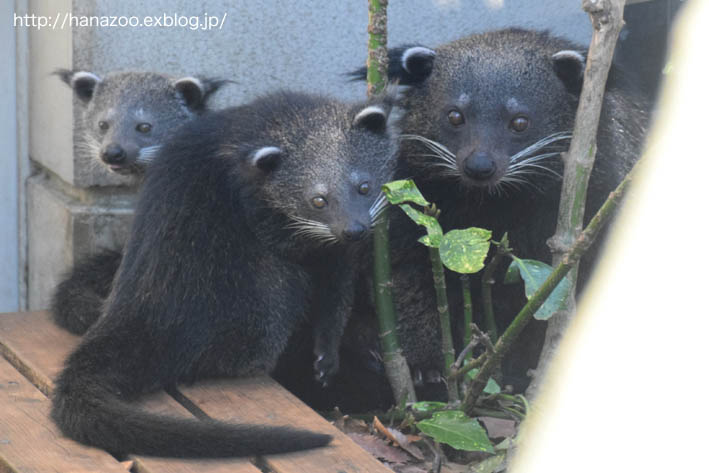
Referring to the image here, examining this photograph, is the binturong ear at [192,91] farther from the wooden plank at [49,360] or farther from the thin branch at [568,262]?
the thin branch at [568,262]

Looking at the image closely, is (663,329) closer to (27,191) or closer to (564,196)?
(564,196)

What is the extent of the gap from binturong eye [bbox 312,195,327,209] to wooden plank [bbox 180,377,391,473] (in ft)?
2.00

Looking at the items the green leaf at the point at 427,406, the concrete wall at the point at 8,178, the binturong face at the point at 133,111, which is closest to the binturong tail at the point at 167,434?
the green leaf at the point at 427,406

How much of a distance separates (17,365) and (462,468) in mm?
1612

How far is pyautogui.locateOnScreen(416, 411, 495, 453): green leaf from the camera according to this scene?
3.04 metres

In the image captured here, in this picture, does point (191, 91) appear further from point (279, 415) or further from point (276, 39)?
point (279, 415)

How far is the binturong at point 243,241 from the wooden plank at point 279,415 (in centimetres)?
8

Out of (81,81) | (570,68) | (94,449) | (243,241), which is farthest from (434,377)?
(81,81)

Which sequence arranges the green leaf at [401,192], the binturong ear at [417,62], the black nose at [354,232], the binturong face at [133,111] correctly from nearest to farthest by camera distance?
the green leaf at [401,192] → the black nose at [354,232] → the binturong ear at [417,62] → the binturong face at [133,111]

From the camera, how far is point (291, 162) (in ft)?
12.0

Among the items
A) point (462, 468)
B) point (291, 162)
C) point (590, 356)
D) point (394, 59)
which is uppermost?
point (394, 59)

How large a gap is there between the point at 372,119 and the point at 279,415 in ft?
3.62

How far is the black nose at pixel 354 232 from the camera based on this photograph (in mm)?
3469

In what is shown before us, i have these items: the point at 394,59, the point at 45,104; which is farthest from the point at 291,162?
the point at 45,104
